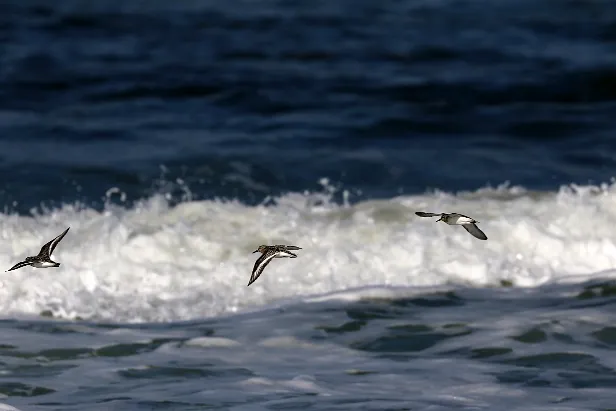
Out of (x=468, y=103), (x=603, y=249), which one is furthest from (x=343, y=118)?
(x=603, y=249)

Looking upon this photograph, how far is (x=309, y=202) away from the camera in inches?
468

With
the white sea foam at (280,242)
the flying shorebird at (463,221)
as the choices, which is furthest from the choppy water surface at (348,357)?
the flying shorebird at (463,221)

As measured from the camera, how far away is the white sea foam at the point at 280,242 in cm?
934

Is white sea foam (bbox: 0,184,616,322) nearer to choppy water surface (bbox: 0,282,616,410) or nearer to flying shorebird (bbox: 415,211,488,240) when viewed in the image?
choppy water surface (bbox: 0,282,616,410)

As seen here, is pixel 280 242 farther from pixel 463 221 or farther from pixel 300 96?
pixel 300 96

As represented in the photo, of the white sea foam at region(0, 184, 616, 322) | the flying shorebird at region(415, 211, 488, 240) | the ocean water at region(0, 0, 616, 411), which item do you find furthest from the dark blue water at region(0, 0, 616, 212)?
the flying shorebird at region(415, 211, 488, 240)

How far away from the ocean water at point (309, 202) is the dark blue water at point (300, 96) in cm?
4

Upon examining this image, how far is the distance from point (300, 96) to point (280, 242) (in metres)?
5.49

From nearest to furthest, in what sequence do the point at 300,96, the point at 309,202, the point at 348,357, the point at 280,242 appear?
the point at 348,357 → the point at 280,242 → the point at 309,202 → the point at 300,96

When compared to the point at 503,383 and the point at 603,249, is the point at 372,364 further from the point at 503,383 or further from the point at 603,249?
the point at 603,249

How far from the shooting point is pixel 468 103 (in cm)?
1558

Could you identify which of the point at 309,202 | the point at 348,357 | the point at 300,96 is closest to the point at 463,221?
the point at 348,357

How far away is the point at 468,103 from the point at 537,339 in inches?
318

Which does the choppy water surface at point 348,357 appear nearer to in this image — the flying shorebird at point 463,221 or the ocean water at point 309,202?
the ocean water at point 309,202
